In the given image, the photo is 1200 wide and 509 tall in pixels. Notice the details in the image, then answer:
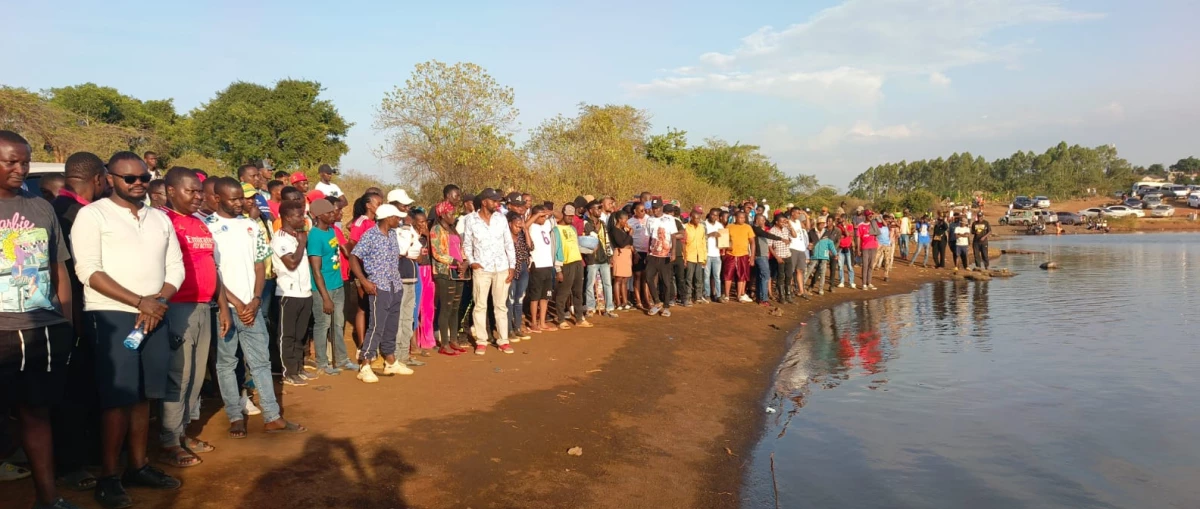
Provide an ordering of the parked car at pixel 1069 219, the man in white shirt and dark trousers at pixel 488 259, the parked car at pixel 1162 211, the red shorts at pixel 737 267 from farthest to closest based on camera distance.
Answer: the parked car at pixel 1162 211, the parked car at pixel 1069 219, the red shorts at pixel 737 267, the man in white shirt and dark trousers at pixel 488 259

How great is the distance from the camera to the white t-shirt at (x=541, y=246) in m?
10.0

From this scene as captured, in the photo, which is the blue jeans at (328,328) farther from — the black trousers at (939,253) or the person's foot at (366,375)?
the black trousers at (939,253)

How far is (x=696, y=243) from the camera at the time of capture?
45.3ft

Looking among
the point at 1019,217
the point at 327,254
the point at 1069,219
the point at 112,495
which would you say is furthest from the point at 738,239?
the point at 1069,219

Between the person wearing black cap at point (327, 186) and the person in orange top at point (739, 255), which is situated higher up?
the person wearing black cap at point (327, 186)

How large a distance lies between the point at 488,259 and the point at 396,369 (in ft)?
5.65

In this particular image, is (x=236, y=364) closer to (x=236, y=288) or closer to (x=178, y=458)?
(x=236, y=288)

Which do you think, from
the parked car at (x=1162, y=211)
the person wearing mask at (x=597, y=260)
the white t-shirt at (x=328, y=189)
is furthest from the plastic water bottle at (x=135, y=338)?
the parked car at (x=1162, y=211)

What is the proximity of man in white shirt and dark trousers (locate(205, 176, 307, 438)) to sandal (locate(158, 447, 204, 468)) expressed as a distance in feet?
1.90

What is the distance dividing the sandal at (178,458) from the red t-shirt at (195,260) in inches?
37.4

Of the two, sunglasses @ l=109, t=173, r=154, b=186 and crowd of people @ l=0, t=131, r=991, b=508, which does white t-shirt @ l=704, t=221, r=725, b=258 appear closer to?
crowd of people @ l=0, t=131, r=991, b=508

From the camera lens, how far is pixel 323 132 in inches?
1505

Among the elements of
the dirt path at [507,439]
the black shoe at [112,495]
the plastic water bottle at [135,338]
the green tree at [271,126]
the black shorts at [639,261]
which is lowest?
the dirt path at [507,439]

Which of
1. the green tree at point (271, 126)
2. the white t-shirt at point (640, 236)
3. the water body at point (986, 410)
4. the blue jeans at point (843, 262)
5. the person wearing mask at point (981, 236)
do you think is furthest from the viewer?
the green tree at point (271, 126)
